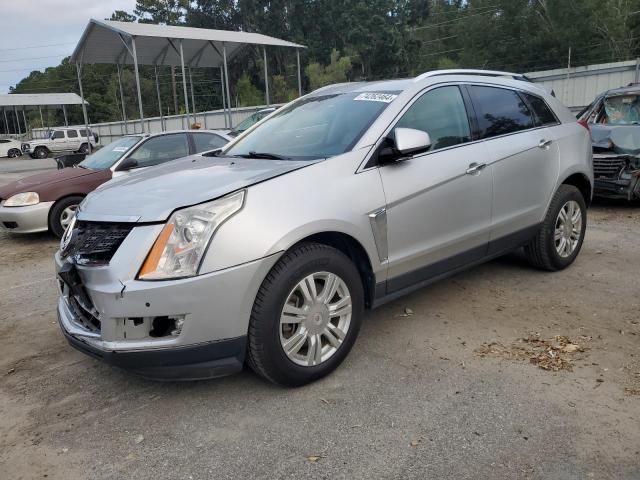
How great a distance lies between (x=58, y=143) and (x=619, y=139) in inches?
1356

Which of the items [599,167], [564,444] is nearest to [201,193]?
[564,444]

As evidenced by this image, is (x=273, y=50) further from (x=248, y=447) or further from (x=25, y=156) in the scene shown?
(x=248, y=447)

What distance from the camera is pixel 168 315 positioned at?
2736mm

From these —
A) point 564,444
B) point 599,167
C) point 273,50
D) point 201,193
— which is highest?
point 273,50

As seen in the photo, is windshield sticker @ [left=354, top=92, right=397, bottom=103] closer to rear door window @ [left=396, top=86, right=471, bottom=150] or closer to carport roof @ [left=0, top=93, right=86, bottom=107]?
rear door window @ [left=396, top=86, right=471, bottom=150]

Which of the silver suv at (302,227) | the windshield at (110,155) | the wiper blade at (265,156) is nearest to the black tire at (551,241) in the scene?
the silver suv at (302,227)

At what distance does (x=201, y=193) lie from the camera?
297 cm

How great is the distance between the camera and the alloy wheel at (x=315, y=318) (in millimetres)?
3068

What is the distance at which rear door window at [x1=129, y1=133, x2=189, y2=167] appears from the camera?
8242 mm

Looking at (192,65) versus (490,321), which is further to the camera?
(192,65)

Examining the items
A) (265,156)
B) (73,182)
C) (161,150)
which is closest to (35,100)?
(161,150)

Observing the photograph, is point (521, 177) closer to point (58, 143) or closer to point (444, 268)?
point (444, 268)

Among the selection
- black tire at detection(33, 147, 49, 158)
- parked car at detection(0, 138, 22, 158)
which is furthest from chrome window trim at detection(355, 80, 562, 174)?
parked car at detection(0, 138, 22, 158)

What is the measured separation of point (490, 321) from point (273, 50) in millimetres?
53147
